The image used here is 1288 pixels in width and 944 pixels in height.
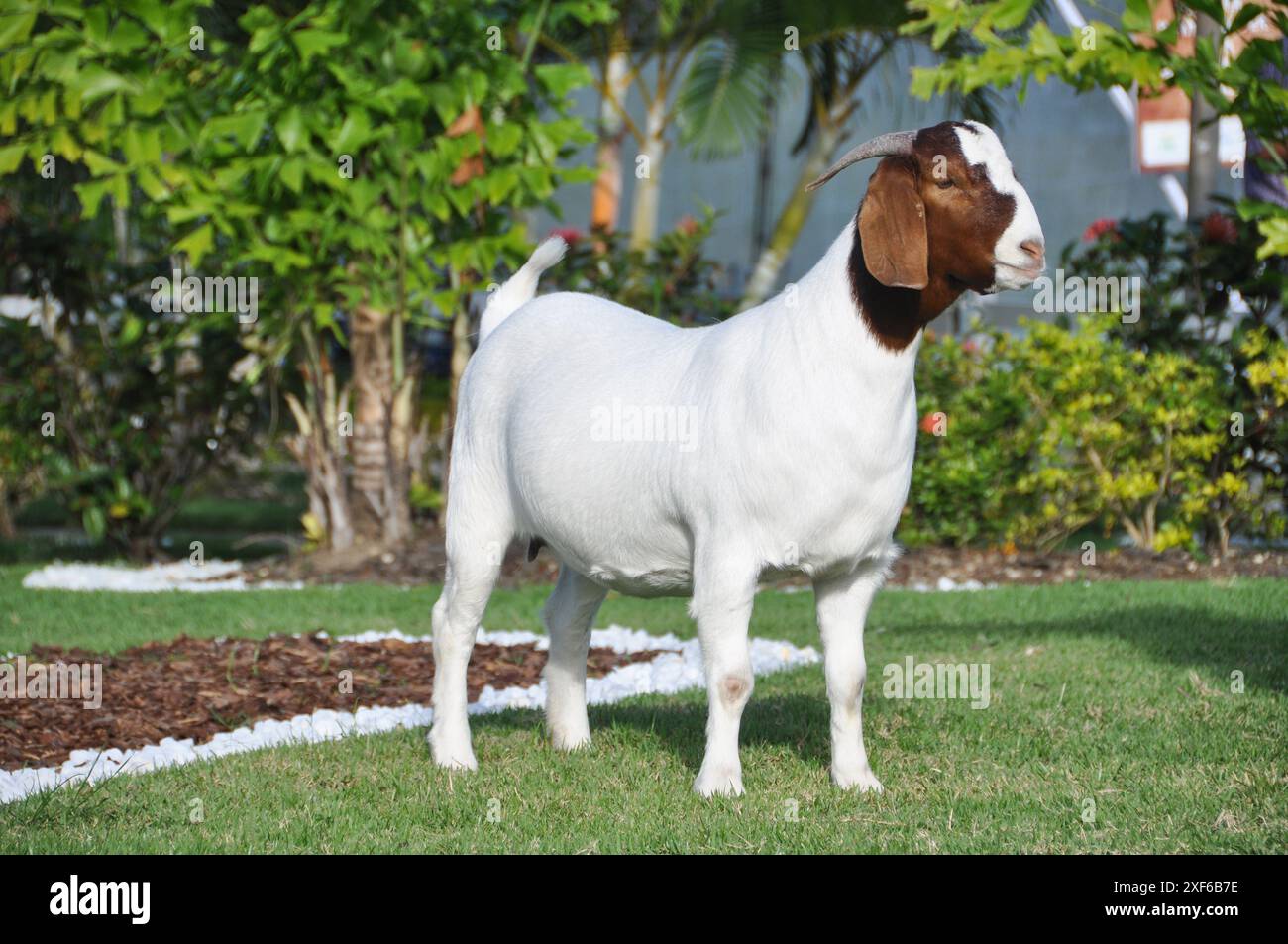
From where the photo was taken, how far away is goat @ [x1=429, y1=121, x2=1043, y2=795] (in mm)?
4293

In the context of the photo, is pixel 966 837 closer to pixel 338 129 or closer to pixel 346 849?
pixel 346 849

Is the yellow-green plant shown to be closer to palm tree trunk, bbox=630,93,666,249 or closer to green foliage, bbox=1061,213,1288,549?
green foliage, bbox=1061,213,1288,549

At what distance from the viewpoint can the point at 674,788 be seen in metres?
4.91

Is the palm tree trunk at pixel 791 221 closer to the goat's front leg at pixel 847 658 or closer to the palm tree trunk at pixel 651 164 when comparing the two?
the palm tree trunk at pixel 651 164

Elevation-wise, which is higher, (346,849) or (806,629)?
(346,849)

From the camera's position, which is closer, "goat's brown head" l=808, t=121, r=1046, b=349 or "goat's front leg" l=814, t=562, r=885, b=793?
"goat's brown head" l=808, t=121, r=1046, b=349

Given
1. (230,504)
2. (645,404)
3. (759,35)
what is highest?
(759,35)

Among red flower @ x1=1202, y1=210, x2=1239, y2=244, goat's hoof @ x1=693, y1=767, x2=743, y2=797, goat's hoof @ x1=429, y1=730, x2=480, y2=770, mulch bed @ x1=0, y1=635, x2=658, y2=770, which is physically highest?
red flower @ x1=1202, y1=210, x2=1239, y2=244

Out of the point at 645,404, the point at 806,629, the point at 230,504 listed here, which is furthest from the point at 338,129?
the point at 230,504

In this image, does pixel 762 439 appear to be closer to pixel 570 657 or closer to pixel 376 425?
pixel 570 657

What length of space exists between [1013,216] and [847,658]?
1520 mm

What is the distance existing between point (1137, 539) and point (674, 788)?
21.9 feet

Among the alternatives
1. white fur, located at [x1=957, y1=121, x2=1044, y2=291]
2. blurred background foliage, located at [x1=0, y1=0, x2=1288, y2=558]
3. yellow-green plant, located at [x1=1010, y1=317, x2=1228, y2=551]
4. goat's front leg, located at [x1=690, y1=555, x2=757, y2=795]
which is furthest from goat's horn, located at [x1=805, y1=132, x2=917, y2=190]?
yellow-green plant, located at [x1=1010, y1=317, x2=1228, y2=551]

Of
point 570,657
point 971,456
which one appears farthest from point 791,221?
point 570,657
